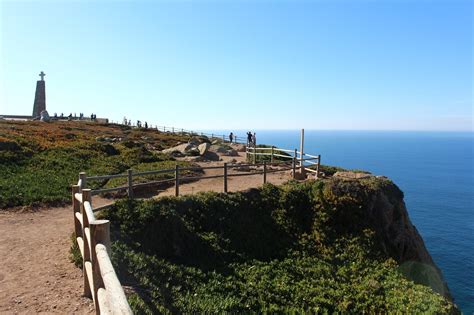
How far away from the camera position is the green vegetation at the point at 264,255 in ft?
27.8


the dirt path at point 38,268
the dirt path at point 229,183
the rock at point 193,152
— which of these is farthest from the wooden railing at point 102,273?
the rock at point 193,152

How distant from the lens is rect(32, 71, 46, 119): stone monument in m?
56.8

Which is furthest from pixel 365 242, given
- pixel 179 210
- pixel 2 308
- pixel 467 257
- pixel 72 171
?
pixel 467 257

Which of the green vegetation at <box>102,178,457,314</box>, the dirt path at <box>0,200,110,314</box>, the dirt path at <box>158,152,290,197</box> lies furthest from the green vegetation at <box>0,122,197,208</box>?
the green vegetation at <box>102,178,457,314</box>

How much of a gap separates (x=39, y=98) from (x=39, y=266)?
185ft

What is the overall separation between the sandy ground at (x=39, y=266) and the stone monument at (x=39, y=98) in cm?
5013

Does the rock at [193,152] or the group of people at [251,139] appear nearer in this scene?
the rock at [193,152]

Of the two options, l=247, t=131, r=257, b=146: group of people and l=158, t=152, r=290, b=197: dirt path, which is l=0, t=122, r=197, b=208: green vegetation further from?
l=247, t=131, r=257, b=146: group of people

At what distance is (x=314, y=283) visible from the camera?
10.5 m

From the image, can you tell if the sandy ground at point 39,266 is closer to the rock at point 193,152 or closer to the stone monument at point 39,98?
the rock at point 193,152

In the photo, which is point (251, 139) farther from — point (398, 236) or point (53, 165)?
point (398, 236)

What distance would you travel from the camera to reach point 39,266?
28.5ft

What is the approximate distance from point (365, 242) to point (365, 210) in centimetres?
190

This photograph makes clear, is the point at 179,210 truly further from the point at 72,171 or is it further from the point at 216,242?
the point at 72,171
